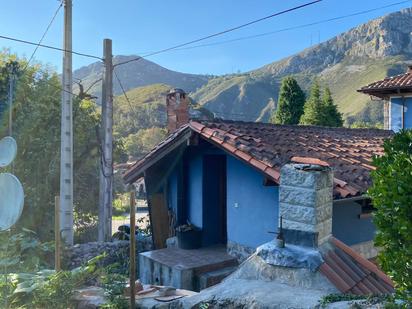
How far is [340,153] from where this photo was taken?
8.62 meters

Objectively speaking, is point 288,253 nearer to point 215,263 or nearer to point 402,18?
point 215,263

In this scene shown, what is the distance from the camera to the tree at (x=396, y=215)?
2.91 m

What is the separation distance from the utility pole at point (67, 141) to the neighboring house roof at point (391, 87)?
11.0 m

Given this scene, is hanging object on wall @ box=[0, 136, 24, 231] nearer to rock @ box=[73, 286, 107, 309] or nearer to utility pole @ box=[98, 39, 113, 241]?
rock @ box=[73, 286, 107, 309]

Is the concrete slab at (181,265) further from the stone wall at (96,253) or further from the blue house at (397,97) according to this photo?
the blue house at (397,97)

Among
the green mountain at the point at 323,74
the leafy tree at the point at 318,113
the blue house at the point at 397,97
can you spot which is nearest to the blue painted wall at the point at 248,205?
the blue house at the point at 397,97

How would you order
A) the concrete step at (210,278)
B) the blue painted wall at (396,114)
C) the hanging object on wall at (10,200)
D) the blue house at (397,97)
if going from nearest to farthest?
the hanging object on wall at (10,200)
the concrete step at (210,278)
the blue house at (397,97)
the blue painted wall at (396,114)

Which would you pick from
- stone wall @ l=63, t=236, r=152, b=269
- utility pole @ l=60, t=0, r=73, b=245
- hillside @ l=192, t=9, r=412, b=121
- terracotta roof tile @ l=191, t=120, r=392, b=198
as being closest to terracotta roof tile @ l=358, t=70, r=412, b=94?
terracotta roof tile @ l=191, t=120, r=392, b=198

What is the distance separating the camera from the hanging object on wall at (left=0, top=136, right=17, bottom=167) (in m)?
5.84

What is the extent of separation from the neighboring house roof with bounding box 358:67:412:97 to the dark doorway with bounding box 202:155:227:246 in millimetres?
8278

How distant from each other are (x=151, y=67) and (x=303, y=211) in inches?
5125

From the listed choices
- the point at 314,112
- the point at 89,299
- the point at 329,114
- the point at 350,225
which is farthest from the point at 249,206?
the point at 329,114

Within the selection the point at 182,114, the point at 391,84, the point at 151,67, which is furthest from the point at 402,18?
the point at 182,114

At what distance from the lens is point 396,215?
2.99 metres
